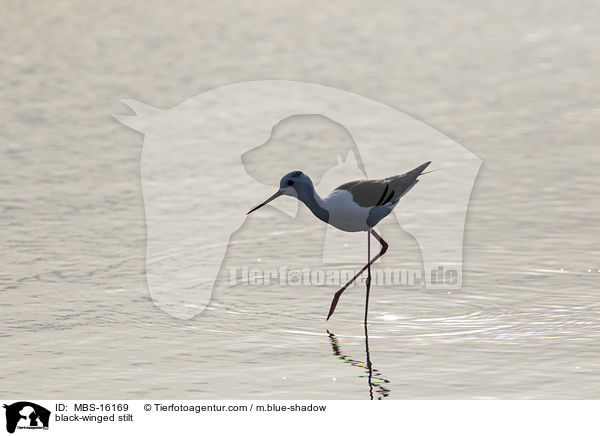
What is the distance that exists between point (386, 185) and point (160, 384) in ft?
10.8

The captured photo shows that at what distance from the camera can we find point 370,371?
11234 millimetres

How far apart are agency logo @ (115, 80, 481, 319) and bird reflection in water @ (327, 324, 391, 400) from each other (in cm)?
175

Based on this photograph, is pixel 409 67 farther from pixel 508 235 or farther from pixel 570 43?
pixel 508 235

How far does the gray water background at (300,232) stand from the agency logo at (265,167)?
285mm

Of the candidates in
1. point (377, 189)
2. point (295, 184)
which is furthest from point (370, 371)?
point (377, 189)

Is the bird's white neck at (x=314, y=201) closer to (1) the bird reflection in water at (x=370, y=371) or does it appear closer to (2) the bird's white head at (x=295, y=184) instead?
(2) the bird's white head at (x=295, y=184)

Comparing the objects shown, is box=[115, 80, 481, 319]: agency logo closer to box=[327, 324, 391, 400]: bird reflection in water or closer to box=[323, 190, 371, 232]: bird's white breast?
box=[323, 190, 371, 232]: bird's white breast

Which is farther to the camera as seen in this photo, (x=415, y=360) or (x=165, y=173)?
(x=165, y=173)

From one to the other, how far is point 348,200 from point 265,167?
6.15m

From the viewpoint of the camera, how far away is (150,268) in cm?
1417

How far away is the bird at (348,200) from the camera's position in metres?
12.0

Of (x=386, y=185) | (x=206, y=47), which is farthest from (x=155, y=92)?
(x=386, y=185)

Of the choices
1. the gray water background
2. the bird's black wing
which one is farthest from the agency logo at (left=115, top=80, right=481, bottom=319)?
the bird's black wing
